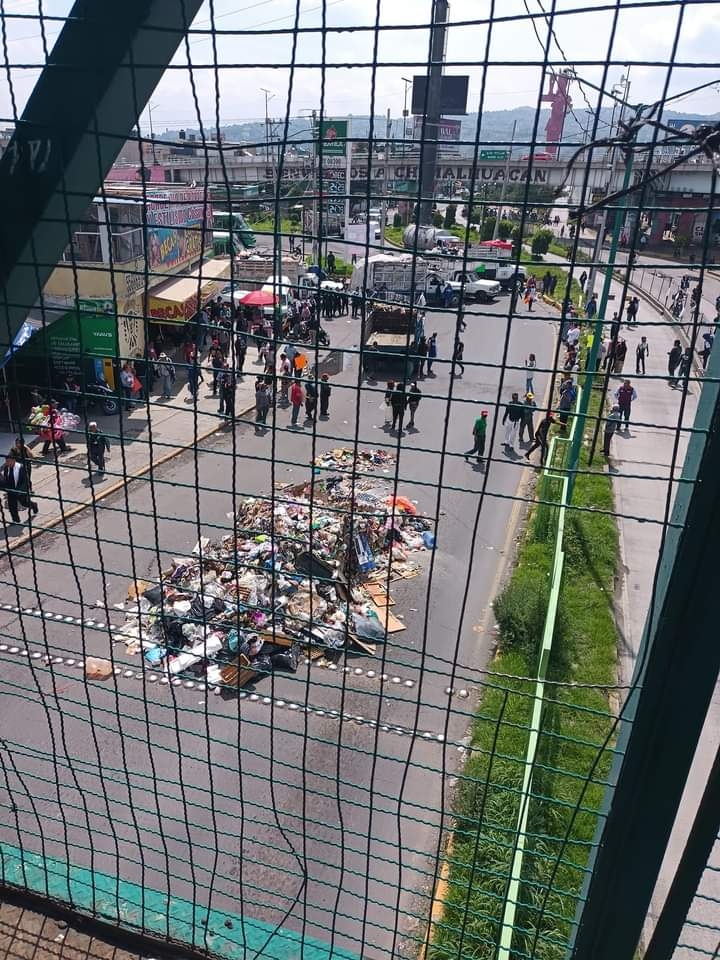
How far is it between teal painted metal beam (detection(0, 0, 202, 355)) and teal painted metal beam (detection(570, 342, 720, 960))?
A: 1.20 m

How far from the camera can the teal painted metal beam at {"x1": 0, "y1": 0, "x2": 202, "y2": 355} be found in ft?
4.44

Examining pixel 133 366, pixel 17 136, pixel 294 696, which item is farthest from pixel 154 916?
pixel 133 366

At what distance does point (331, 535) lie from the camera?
27.1 feet

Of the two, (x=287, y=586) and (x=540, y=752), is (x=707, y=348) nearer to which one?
(x=540, y=752)

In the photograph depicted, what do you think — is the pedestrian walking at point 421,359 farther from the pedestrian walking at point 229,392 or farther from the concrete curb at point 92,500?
the concrete curb at point 92,500

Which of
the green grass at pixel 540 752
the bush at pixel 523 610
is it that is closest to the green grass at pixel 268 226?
the green grass at pixel 540 752

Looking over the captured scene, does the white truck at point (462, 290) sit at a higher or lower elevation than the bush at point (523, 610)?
higher

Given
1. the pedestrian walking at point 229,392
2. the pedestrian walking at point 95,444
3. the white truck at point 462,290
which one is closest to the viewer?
the white truck at point 462,290

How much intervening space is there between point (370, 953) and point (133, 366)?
358 inches

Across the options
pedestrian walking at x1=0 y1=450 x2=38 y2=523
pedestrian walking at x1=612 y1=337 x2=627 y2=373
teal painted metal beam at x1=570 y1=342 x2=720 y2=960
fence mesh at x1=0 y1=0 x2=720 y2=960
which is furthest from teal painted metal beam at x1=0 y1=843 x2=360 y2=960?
pedestrian walking at x1=612 y1=337 x2=627 y2=373

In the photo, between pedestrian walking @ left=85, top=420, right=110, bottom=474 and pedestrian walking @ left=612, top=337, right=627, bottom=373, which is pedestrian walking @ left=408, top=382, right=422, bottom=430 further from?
pedestrian walking @ left=85, top=420, right=110, bottom=474

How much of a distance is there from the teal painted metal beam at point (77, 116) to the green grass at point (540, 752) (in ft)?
5.96

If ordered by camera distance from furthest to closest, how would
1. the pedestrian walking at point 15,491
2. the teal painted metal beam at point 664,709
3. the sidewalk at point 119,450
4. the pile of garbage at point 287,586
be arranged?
the sidewalk at point 119,450, the pile of garbage at point 287,586, the pedestrian walking at point 15,491, the teal painted metal beam at point 664,709

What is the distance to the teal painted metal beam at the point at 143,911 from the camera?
2.33 m
